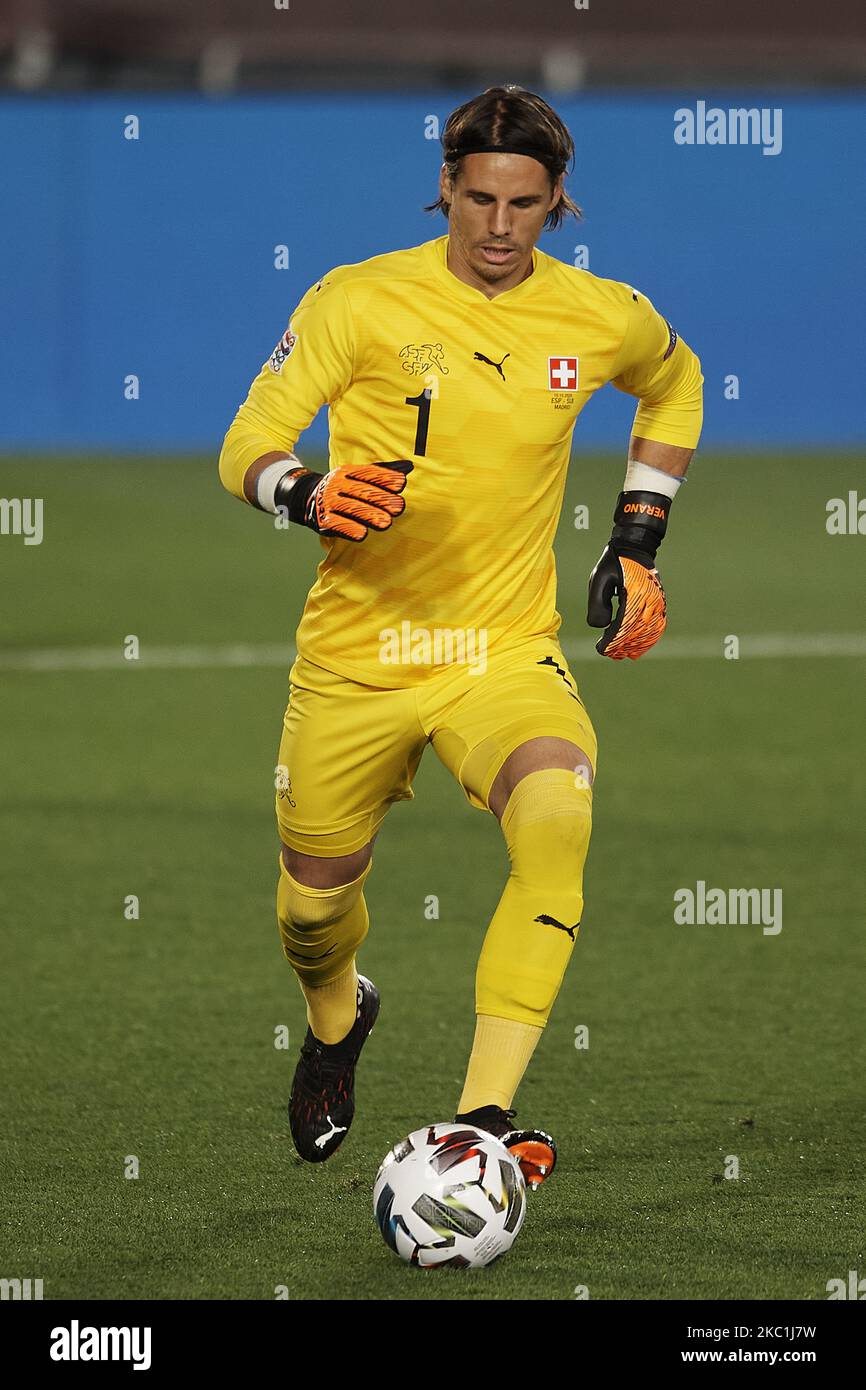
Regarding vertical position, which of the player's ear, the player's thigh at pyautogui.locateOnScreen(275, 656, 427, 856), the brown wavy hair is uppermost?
the brown wavy hair

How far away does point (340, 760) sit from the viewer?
16.7 ft

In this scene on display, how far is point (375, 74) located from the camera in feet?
75.3

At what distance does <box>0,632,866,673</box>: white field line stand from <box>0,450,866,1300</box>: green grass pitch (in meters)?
0.10

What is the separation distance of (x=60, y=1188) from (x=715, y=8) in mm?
20685

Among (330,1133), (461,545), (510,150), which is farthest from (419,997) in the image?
(510,150)

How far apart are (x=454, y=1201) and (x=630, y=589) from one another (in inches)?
60.8

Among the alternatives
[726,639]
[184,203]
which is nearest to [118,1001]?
[726,639]

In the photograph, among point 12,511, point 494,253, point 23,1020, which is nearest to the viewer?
point 494,253

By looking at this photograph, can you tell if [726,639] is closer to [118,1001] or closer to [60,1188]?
[118,1001]

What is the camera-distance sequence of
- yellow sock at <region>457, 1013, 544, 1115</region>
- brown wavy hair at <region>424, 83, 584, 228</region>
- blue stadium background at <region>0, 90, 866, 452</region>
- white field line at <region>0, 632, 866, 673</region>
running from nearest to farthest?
1. yellow sock at <region>457, 1013, 544, 1115</region>
2. brown wavy hair at <region>424, 83, 584, 228</region>
3. white field line at <region>0, 632, 866, 673</region>
4. blue stadium background at <region>0, 90, 866, 452</region>

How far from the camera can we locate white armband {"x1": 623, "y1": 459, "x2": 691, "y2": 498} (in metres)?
5.46

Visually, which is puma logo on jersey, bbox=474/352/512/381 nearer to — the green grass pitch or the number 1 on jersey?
the number 1 on jersey

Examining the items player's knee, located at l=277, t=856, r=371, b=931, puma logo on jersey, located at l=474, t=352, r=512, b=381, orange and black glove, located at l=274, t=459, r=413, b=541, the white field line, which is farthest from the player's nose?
the white field line

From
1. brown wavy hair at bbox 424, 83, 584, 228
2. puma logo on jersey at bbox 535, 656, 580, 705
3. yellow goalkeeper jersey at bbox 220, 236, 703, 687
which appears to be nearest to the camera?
brown wavy hair at bbox 424, 83, 584, 228
